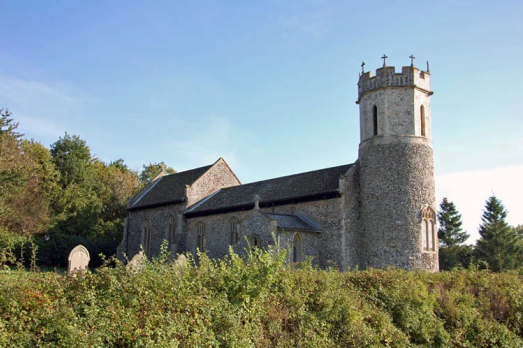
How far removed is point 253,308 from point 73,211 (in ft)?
128

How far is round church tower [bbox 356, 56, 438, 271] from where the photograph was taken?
2425 centimetres

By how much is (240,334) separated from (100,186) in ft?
143

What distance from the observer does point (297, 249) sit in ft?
82.5

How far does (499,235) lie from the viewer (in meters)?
44.5

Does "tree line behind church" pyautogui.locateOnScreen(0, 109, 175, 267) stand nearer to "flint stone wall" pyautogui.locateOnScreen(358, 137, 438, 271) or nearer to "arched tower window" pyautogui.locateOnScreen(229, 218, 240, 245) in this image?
"arched tower window" pyautogui.locateOnScreen(229, 218, 240, 245)

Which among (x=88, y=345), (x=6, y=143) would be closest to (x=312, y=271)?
(x=88, y=345)

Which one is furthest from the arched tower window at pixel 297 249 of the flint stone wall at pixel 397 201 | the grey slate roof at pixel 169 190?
the grey slate roof at pixel 169 190

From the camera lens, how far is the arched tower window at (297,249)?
81.9 feet

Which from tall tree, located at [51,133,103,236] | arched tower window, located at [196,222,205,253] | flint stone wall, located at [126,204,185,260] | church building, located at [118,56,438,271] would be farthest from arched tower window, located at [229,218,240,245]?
tall tree, located at [51,133,103,236]

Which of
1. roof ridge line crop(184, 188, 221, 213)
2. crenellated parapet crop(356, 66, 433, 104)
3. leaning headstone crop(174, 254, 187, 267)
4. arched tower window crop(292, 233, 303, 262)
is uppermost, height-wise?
crenellated parapet crop(356, 66, 433, 104)

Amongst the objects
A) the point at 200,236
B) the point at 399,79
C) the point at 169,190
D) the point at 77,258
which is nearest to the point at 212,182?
the point at 169,190

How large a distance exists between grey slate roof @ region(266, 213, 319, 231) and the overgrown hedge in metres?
9.81

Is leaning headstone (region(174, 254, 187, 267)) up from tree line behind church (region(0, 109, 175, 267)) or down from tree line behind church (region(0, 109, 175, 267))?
down

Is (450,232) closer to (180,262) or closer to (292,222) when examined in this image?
(292,222)
